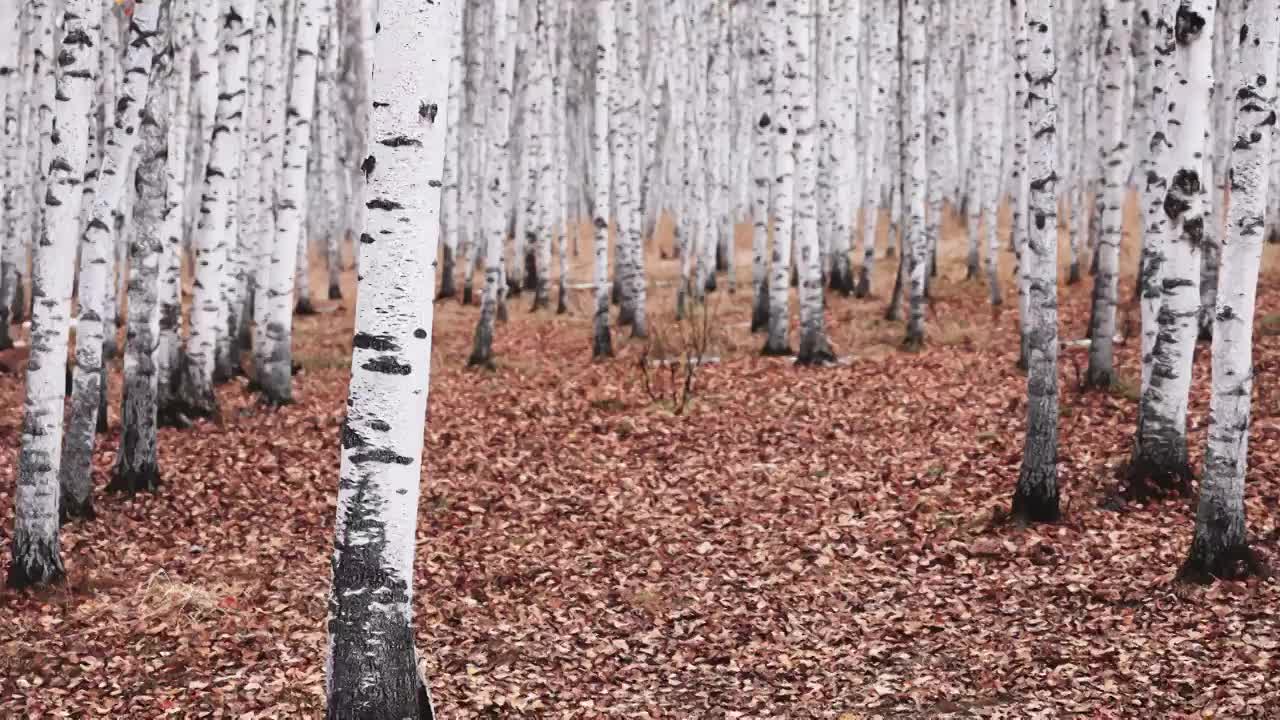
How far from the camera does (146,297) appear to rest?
9305mm

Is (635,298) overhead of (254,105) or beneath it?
beneath

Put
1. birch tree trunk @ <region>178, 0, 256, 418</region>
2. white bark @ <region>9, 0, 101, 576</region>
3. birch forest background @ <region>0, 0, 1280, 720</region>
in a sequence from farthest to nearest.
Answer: birch tree trunk @ <region>178, 0, 256, 418</region> → white bark @ <region>9, 0, 101, 576</region> → birch forest background @ <region>0, 0, 1280, 720</region>

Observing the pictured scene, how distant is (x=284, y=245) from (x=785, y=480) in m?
6.50

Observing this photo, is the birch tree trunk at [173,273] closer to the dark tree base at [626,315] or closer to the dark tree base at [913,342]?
the dark tree base at [626,315]

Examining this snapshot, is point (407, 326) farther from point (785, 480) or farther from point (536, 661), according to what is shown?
point (785, 480)

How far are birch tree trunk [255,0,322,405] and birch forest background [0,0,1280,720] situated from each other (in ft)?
0.16

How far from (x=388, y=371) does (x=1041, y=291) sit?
5.54 meters

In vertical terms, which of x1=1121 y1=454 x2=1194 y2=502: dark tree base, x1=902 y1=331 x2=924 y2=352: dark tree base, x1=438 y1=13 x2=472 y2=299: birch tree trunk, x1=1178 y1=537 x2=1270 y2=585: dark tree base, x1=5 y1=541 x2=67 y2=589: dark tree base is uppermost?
x1=438 y1=13 x2=472 y2=299: birch tree trunk

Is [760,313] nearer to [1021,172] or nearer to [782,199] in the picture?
[782,199]

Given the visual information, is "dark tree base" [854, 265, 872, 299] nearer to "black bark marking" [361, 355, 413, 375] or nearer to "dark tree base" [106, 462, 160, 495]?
"dark tree base" [106, 462, 160, 495]

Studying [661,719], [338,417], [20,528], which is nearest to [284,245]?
[338,417]

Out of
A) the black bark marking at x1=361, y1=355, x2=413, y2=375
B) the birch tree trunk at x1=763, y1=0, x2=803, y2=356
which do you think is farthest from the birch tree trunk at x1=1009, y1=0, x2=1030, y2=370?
the black bark marking at x1=361, y1=355, x2=413, y2=375

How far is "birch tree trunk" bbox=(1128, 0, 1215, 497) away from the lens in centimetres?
754

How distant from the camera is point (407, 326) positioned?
454 centimetres
